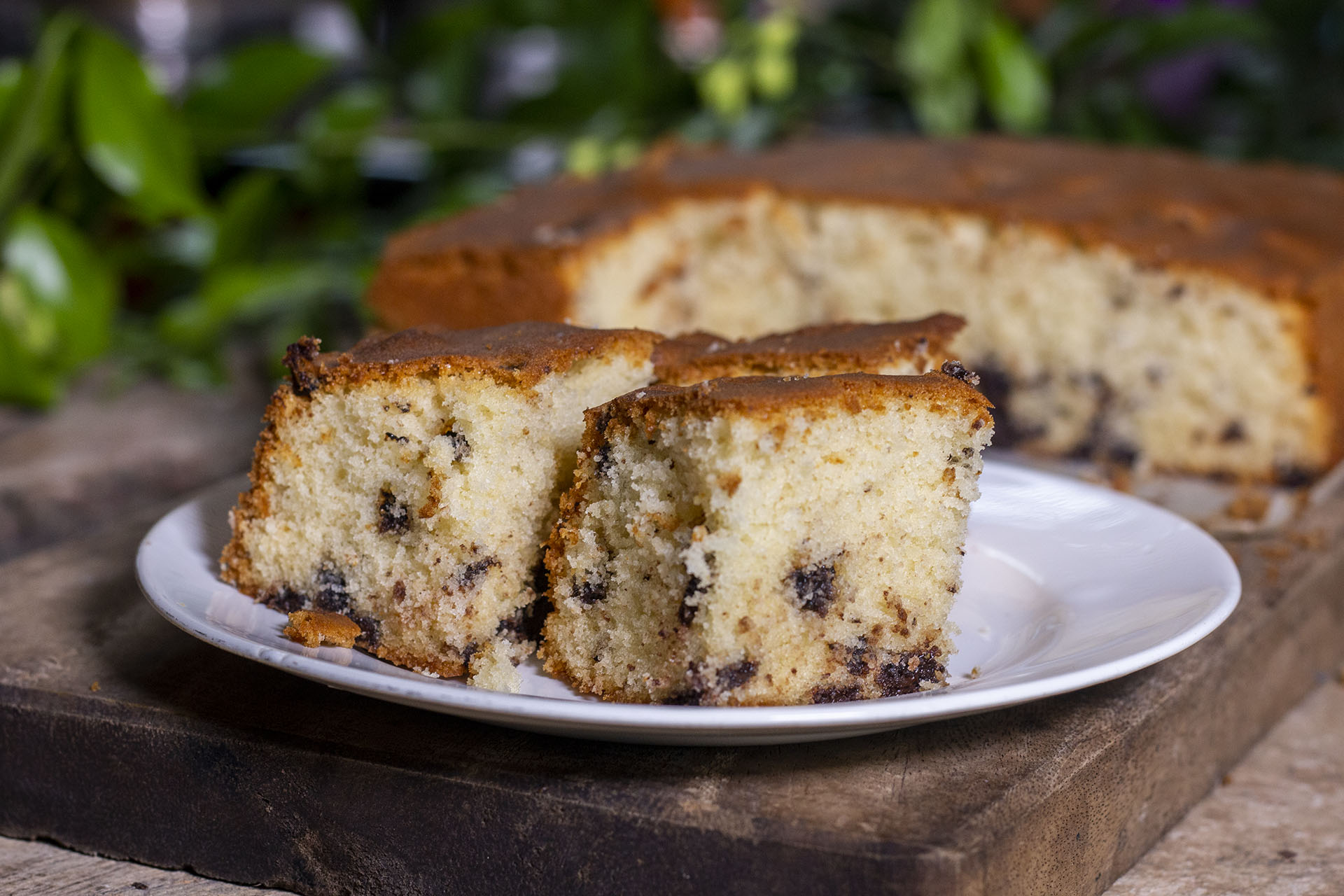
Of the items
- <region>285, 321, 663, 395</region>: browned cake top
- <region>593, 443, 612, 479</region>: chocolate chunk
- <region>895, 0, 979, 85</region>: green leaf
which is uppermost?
<region>895, 0, 979, 85</region>: green leaf

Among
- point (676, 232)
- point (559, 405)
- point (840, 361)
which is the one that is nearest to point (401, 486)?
point (559, 405)

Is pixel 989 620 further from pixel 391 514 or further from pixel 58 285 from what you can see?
pixel 58 285

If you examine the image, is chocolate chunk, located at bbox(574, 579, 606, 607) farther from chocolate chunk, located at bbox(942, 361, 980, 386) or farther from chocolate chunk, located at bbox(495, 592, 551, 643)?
chocolate chunk, located at bbox(942, 361, 980, 386)

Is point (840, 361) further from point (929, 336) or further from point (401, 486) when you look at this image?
point (401, 486)

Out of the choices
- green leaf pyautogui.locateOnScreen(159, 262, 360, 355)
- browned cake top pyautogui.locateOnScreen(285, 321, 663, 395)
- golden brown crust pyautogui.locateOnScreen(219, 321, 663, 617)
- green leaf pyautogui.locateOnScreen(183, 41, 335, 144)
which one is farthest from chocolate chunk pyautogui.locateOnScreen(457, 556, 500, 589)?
green leaf pyautogui.locateOnScreen(183, 41, 335, 144)

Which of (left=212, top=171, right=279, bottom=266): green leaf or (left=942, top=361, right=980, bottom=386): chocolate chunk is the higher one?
(left=942, top=361, right=980, bottom=386): chocolate chunk
